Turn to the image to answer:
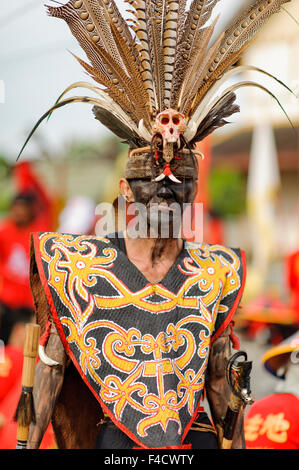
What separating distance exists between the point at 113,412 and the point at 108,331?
29 centimetres

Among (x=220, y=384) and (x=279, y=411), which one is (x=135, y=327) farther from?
(x=279, y=411)

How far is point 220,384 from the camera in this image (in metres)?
2.67

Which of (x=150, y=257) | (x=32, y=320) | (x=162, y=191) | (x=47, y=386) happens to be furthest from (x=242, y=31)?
(x=32, y=320)

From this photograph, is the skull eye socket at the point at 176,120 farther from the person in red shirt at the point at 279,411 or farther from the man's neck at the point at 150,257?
the person in red shirt at the point at 279,411

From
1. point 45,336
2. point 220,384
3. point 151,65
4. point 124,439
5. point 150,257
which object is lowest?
point 124,439

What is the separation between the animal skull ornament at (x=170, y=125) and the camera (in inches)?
97.7

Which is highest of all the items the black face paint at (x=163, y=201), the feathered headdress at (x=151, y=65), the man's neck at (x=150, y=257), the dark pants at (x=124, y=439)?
the feathered headdress at (x=151, y=65)

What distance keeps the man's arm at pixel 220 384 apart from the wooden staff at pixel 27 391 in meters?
0.69

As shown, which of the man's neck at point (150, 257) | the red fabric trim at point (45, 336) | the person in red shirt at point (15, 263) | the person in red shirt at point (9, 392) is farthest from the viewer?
the person in red shirt at point (15, 263)

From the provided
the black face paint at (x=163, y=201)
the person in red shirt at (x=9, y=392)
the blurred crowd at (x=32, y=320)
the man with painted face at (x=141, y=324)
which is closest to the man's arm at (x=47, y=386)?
the man with painted face at (x=141, y=324)

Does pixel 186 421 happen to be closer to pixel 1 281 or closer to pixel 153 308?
pixel 153 308

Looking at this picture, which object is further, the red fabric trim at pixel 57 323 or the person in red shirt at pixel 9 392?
the person in red shirt at pixel 9 392

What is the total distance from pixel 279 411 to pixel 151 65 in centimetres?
204

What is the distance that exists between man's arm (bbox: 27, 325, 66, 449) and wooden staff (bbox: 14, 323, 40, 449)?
0.02m
